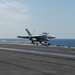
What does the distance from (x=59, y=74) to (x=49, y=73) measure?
764 mm

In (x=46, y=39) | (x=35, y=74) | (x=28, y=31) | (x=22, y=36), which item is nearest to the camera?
(x=35, y=74)

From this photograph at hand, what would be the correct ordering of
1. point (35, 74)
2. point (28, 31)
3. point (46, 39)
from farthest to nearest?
point (28, 31) < point (46, 39) < point (35, 74)

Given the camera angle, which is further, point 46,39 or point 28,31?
point 28,31

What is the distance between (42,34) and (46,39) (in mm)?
4484

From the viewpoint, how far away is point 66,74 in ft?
50.9

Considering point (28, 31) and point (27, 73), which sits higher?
point (28, 31)

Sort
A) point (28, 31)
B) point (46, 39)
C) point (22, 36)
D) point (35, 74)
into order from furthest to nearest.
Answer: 1. point (28, 31)
2. point (22, 36)
3. point (46, 39)
4. point (35, 74)

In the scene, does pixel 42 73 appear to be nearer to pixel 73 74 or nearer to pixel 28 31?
pixel 73 74

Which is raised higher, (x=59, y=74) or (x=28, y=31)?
(x=28, y=31)

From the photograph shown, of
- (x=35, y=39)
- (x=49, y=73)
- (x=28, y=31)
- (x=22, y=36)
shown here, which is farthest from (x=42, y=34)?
(x=49, y=73)

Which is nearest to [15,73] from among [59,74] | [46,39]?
[59,74]

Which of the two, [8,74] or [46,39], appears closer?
[8,74]

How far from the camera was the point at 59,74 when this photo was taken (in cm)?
1553

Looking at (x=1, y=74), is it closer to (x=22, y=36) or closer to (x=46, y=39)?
(x=46, y=39)
